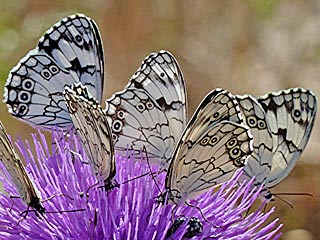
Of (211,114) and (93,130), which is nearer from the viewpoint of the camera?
(93,130)

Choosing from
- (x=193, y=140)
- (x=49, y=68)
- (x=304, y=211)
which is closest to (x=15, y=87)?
(x=49, y=68)

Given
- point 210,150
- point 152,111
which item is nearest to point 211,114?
point 210,150

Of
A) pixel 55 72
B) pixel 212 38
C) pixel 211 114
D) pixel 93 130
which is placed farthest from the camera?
pixel 212 38

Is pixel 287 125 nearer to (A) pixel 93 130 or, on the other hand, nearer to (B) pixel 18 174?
(A) pixel 93 130

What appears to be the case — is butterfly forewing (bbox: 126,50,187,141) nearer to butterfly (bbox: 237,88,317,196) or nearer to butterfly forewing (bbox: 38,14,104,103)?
butterfly forewing (bbox: 38,14,104,103)

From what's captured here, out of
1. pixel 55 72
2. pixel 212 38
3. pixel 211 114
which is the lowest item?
pixel 211 114

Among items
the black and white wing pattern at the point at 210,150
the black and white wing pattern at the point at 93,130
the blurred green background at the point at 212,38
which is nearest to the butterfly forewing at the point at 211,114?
the black and white wing pattern at the point at 210,150

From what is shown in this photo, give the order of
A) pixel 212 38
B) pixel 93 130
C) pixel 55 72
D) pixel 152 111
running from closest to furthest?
pixel 93 130 < pixel 152 111 < pixel 55 72 < pixel 212 38
